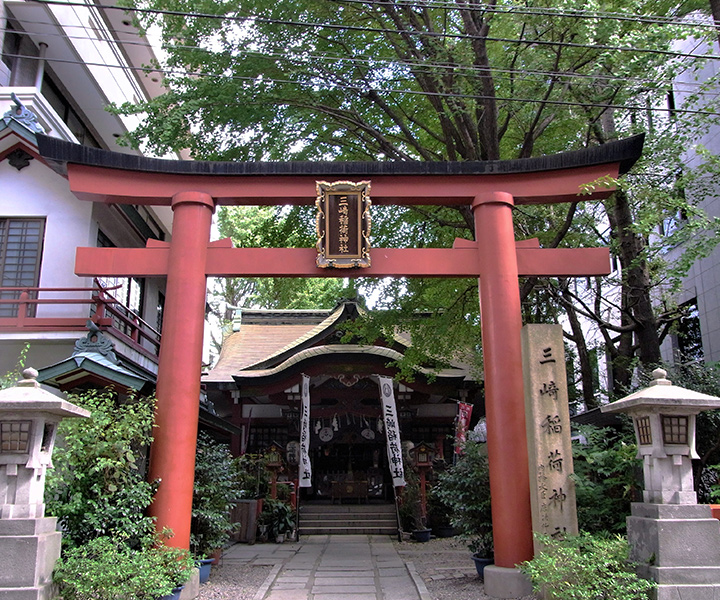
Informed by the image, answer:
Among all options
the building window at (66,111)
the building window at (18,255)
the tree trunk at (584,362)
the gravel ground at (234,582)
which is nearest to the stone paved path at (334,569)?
the gravel ground at (234,582)

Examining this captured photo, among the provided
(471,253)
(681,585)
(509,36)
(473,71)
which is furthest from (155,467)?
(509,36)

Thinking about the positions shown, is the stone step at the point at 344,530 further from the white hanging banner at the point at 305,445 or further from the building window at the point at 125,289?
the building window at the point at 125,289

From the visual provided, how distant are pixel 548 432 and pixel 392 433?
842 cm

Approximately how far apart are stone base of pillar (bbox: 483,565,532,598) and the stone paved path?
0.95 m

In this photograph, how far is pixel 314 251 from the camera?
33.9 ft

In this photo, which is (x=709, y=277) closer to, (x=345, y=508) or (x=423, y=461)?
(x=423, y=461)

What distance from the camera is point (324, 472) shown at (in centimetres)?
2055

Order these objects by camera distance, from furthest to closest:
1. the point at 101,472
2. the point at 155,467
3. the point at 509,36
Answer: the point at 509,36 → the point at 155,467 → the point at 101,472

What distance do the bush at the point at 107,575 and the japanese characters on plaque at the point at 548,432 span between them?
4.79 meters

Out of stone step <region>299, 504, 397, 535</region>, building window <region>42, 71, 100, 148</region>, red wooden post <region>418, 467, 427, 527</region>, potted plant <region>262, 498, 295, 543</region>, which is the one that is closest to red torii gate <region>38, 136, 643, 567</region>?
building window <region>42, 71, 100, 148</region>

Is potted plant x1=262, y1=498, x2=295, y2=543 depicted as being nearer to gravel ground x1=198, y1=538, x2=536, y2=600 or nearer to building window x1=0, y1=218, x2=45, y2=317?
gravel ground x1=198, y1=538, x2=536, y2=600

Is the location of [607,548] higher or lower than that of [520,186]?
lower

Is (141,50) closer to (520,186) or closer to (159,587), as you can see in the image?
(520,186)

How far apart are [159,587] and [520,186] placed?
25.4ft
